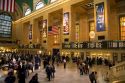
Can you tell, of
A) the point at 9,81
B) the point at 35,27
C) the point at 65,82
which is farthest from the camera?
the point at 35,27

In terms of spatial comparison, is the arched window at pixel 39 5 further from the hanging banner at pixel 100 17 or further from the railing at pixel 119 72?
the railing at pixel 119 72

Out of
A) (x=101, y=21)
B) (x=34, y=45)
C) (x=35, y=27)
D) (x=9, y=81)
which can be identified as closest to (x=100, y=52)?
(x=101, y=21)

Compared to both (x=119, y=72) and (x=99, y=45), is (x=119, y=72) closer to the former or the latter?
(x=119, y=72)

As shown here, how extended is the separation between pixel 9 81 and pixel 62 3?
2843 cm

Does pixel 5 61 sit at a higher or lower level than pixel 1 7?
lower

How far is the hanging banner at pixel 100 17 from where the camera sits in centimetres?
2786

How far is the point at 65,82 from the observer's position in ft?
47.8

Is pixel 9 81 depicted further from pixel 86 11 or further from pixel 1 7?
pixel 86 11

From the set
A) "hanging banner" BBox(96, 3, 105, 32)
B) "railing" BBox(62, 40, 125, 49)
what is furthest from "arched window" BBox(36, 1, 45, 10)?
"hanging banner" BBox(96, 3, 105, 32)

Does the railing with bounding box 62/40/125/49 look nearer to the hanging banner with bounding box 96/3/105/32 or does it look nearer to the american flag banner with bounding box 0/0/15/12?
the hanging banner with bounding box 96/3/105/32

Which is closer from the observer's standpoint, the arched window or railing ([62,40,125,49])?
railing ([62,40,125,49])

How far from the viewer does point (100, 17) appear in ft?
92.9

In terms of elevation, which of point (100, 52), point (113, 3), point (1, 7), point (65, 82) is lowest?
point (65, 82)

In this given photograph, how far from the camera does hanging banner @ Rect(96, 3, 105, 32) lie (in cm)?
2786
